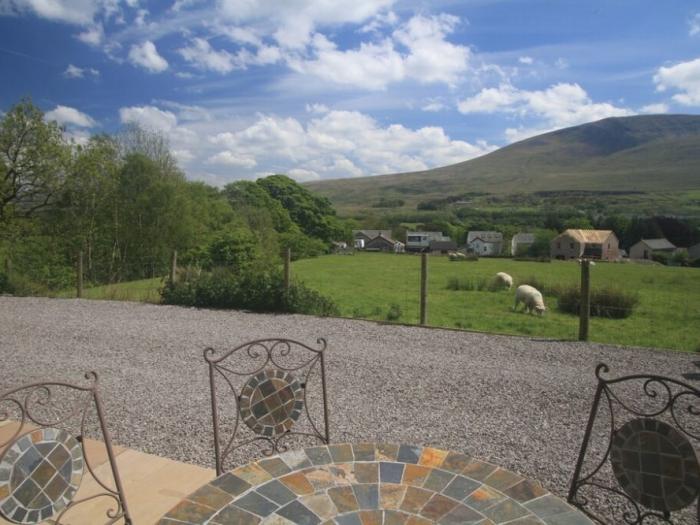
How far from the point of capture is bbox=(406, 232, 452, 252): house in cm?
7300

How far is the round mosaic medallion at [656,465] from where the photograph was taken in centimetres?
200

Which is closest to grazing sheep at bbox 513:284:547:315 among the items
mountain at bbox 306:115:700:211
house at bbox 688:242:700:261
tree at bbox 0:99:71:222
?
tree at bbox 0:99:71:222

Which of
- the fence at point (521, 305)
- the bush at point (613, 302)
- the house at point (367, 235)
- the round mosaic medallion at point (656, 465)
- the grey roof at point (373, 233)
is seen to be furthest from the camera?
the grey roof at point (373, 233)

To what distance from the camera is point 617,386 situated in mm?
5707

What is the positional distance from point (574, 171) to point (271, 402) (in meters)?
175

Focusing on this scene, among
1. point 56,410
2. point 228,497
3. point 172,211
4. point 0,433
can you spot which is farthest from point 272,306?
point 172,211

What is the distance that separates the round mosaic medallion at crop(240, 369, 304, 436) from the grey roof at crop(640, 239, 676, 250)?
4407 centimetres

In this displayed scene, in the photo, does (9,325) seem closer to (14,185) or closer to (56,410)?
(56,410)

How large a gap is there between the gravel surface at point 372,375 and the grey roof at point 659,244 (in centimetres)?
3818

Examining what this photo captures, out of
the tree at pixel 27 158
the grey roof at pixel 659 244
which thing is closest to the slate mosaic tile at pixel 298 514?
the tree at pixel 27 158

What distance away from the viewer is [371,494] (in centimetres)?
202

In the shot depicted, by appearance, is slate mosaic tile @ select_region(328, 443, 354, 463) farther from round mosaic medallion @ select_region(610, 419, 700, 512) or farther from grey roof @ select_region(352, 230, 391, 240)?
grey roof @ select_region(352, 230, 391, 240)

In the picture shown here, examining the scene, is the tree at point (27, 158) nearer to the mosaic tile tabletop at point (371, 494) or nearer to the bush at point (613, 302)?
the bush at point (613, 302)

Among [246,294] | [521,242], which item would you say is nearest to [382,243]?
[521,242]
